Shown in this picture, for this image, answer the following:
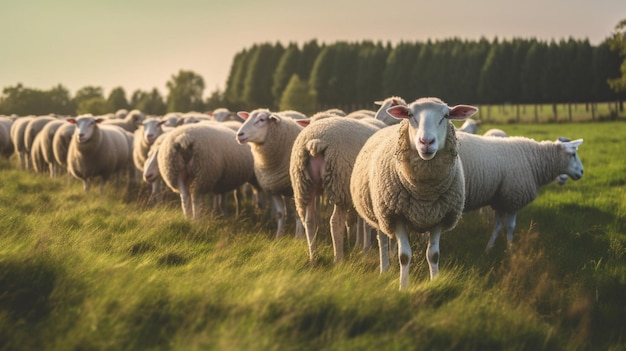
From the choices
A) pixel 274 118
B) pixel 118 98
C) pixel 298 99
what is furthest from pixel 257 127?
pixel 118 98

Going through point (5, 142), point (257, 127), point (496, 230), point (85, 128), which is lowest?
point (496, 230)

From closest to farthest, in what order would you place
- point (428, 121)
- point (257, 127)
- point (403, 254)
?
point (428, 121), point (403, 254), point (257, 127)

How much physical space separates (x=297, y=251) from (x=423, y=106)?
251 centimetres

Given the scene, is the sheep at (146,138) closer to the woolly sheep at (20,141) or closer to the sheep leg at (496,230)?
the sheep leg at (496,230)

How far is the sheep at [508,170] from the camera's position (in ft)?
24.2

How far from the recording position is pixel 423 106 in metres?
4.80

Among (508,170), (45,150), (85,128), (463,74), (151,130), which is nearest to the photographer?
(508,170)

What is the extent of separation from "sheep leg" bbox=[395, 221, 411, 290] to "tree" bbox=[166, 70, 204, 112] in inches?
2851

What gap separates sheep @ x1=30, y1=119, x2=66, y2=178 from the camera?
52.3 feet

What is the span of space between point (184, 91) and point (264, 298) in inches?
2971

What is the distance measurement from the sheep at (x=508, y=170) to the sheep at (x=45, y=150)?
1209 cm

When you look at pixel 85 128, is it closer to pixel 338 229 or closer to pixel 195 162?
pixel 195 162

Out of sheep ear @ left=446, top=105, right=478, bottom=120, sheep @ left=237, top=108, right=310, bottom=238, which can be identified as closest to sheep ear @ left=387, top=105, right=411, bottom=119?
sheep ear @ left=446, top=105, right=478, bottom=120

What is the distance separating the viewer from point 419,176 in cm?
494
